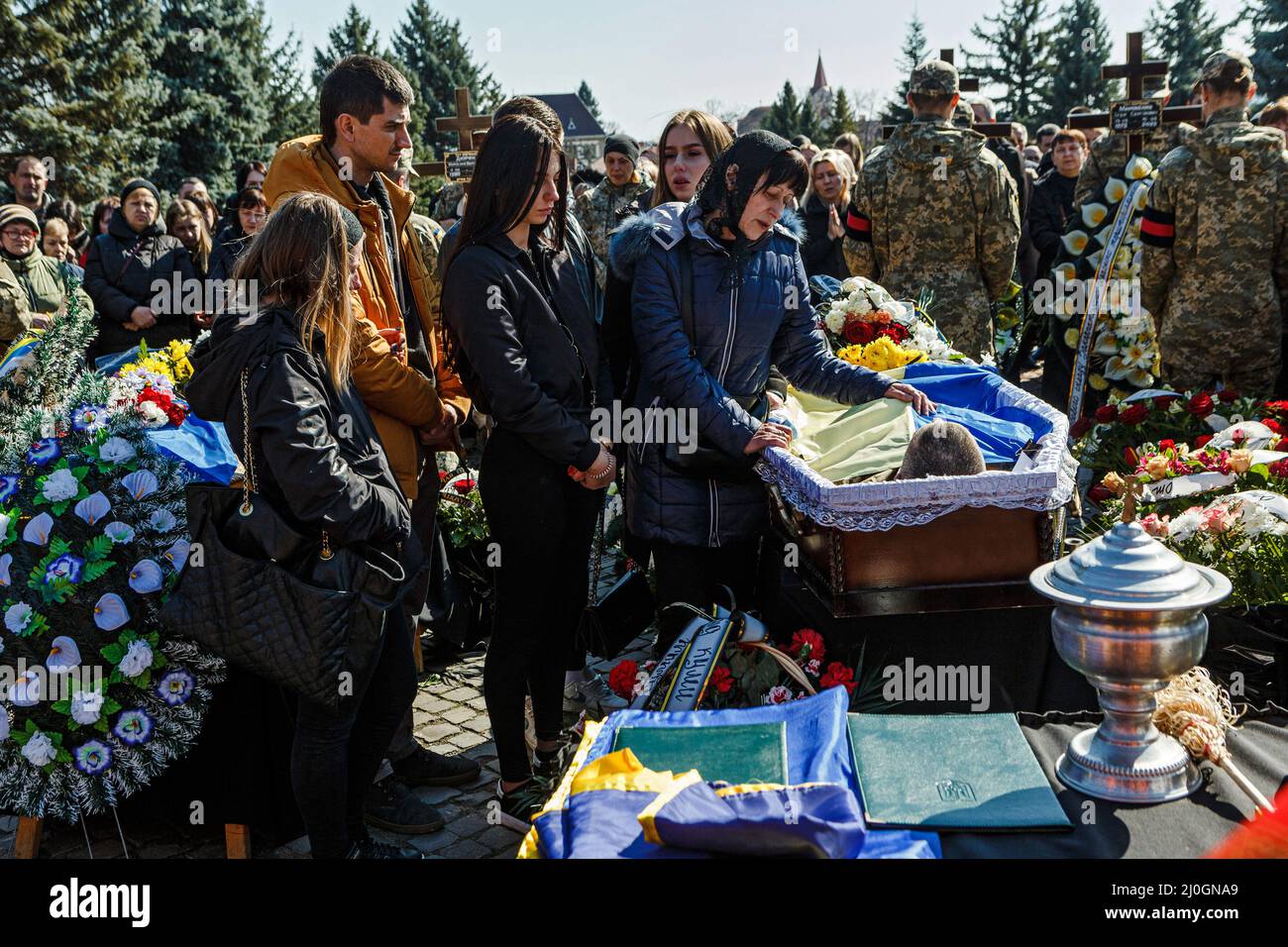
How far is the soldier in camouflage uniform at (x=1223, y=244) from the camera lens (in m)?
5.64

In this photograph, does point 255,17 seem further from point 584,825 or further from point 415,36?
point 584,825

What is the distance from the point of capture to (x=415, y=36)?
42.6 meters

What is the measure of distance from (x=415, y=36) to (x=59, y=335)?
42550 mm

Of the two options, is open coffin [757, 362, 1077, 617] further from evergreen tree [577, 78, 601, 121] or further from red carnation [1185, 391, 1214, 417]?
evergreen tree [577, 78, 601, 121]

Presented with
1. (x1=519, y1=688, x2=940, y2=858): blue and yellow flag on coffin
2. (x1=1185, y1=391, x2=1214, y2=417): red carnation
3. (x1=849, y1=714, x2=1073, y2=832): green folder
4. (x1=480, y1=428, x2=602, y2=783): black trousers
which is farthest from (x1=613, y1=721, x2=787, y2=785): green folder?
(x1=1185, y1=391, x2=1214, y2=417): red carnation

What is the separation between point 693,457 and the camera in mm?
3467

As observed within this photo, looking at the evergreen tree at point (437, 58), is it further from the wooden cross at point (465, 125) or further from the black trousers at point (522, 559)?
the black trousers at point (522, 559)

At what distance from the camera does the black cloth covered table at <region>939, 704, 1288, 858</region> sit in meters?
1.74

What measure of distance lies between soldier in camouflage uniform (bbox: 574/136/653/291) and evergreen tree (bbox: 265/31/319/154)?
18672mm

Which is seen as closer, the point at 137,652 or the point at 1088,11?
the point at 137,652

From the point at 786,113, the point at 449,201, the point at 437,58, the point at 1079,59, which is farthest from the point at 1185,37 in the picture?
the point at 449,201

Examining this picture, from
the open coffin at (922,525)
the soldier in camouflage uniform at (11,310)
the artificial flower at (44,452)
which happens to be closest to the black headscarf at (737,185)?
the open coffin at (922,525)

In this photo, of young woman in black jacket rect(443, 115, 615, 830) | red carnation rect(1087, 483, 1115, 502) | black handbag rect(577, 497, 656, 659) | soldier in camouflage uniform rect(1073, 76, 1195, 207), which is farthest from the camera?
soldier in camouflage uniform rect(1073, 76, 1195, 207)

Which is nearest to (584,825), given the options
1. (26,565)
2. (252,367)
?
(252,367)
